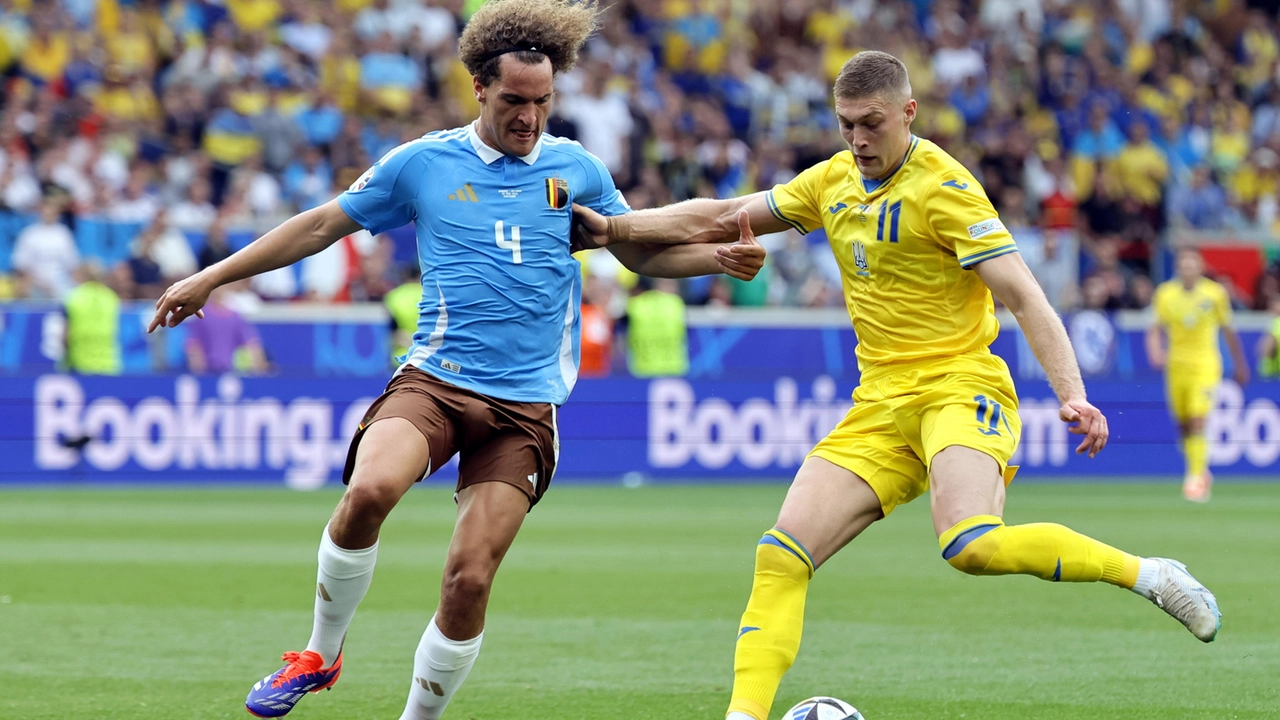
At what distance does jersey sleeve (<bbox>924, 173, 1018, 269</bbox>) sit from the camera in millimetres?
5648

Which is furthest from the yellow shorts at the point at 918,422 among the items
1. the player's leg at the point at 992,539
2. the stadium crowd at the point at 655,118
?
the stadium crowd at the point at 655,118

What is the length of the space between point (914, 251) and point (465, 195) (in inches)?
64.4

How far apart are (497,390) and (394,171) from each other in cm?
88

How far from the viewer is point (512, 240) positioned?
5.93 metres

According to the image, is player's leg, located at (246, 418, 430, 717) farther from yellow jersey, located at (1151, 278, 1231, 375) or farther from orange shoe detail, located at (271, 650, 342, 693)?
yellow jersey, located at (1151, 278, 1231, 375)

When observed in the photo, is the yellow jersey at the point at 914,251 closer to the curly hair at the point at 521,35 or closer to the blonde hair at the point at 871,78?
the blonde hair at the point at 871,78

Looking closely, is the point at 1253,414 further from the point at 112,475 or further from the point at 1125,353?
the point at 112,475

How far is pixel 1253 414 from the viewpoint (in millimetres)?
19250

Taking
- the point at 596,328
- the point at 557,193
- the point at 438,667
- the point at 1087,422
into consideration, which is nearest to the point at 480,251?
the point at 557,193

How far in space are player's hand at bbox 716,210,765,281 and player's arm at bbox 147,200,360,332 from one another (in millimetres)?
1370

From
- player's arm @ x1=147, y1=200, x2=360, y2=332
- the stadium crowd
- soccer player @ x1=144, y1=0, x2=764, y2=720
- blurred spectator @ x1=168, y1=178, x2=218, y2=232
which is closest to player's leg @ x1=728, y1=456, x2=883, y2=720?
soccer player @ x1=144, y1=0, x2=764, y2=720

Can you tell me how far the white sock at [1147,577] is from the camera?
5.60m

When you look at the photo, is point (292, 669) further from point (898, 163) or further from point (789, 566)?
point (898, 163)

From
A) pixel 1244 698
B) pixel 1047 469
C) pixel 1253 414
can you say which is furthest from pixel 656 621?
pixel 1253 414
